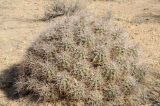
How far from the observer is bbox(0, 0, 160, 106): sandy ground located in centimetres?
855

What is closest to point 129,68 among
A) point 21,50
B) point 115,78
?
point 115,78

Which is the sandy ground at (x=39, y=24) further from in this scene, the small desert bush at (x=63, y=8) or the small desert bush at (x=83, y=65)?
the small desert bush at (x=83, y=65)

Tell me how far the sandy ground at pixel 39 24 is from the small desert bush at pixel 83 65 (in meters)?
0.73

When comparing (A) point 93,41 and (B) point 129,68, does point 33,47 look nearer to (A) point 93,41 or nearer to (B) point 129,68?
(A) point 93,41

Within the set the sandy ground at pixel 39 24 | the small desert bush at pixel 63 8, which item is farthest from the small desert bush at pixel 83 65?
the small desert bush at pixel 63 8

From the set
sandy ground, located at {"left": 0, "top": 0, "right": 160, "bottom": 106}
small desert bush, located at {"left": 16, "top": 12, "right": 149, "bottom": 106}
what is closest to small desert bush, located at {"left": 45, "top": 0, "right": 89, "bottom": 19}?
sandy ground, located at {"left": 0, "top": 0, "right": 160, "bottom": 106}

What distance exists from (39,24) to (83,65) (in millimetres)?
4262

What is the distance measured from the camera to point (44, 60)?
22.2 feet

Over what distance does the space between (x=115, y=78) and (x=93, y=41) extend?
0.70m


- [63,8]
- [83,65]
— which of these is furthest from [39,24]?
[83,65]

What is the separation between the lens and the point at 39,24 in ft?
34.6

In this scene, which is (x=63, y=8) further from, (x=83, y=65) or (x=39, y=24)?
(x=83, y=65)

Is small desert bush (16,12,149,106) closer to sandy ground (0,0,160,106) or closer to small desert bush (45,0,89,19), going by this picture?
sandy ground (0,0,160,106)

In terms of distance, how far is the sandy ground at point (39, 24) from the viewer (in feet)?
28.1
